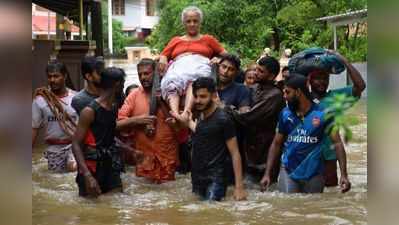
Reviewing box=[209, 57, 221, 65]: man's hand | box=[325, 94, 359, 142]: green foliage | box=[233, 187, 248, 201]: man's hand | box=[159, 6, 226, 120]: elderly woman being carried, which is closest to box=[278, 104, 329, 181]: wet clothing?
box=[233, 187, 248, 201]: man's hand

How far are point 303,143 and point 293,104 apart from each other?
372mm

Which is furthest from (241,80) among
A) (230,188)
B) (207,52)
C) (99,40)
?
(99,40)

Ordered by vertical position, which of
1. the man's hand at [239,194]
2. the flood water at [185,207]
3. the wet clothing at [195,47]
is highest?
the wet clothing at [195,47]

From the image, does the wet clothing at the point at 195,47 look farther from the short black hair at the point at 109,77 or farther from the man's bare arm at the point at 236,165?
the man's bare arm at the point at 236,165

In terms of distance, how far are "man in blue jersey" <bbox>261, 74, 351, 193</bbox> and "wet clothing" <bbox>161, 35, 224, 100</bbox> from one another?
1.17m

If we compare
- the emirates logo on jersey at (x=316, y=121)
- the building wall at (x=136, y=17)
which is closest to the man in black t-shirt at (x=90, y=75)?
the emirates logo on jersey at (x=316, y=121)

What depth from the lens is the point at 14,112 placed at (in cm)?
211

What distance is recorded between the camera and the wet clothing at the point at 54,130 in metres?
7.40

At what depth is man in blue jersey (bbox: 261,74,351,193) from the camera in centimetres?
604

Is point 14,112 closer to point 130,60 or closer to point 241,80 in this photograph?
point 241,80

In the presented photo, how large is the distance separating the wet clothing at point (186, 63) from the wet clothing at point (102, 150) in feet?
3.16

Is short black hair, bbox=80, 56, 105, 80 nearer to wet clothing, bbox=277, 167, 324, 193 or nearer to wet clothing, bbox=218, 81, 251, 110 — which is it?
wet clothing, bbox=218, 81, 251, 110

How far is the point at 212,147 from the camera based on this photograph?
6.17 metres

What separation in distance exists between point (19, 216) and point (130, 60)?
38.9 meters
